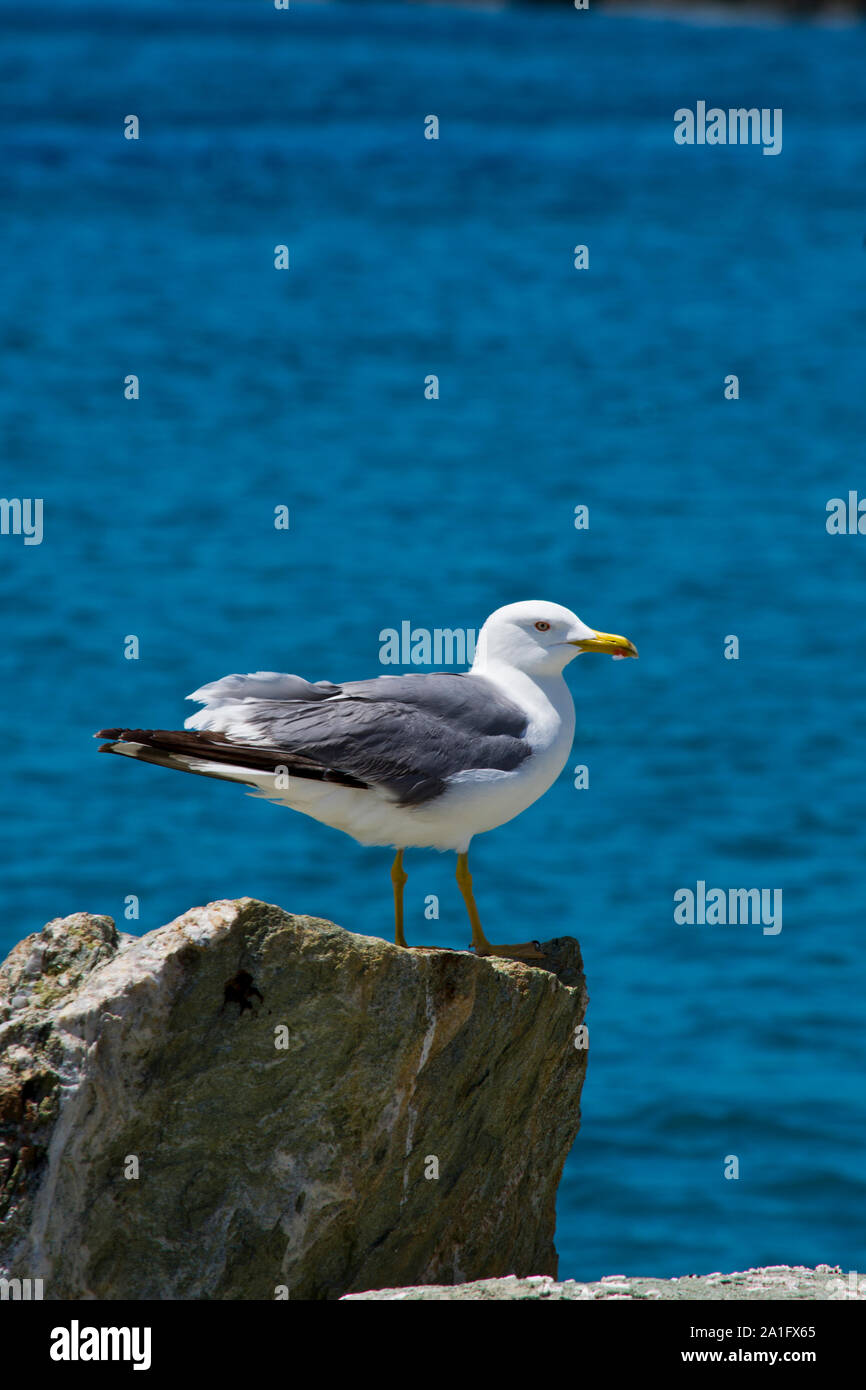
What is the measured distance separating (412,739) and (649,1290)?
7.69ft

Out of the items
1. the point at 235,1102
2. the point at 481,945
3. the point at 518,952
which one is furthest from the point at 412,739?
the point at 235,1102

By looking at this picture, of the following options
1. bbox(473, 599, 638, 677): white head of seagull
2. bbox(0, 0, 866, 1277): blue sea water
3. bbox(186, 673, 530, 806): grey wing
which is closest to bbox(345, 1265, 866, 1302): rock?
bbox(186, 673, 530, 806): grey wing

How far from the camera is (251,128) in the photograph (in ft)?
205

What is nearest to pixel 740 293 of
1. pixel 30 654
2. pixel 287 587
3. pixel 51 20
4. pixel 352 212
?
pixel 352 212

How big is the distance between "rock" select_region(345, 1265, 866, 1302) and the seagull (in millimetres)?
1531

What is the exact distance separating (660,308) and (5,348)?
53.6 ft

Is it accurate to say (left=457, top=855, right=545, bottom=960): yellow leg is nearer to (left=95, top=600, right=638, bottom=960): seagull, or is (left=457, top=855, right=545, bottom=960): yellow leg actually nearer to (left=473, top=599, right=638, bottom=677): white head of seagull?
(left=95, top=600, right=638, bottom=960): seagull

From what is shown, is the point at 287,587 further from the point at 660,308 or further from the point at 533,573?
the point at 660,308

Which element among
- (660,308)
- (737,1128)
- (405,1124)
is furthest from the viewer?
(660,308)

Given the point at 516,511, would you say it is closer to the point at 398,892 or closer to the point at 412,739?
the point at 398,892

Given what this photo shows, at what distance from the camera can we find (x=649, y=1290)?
732cm

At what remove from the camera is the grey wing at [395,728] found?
7836 mm

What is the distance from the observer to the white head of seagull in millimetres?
8297

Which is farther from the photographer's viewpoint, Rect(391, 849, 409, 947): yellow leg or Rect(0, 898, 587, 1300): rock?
Rect(391, 849, 409, 947): yellow leg
